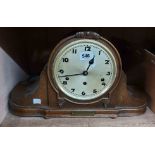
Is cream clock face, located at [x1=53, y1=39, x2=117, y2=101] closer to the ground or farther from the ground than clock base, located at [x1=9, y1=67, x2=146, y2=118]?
farther from the ground

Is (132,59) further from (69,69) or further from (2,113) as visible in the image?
(2,113)

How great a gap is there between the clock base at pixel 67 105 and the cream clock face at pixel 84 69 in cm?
4

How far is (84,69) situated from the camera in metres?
0.83

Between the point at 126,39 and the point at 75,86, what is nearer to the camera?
the point at 75,86

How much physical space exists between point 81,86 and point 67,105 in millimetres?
81

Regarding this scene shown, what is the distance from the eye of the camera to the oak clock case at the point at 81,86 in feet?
2.67

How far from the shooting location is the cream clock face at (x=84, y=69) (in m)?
0.81

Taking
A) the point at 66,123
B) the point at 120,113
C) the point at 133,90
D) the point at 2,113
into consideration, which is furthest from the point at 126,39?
the point at 2,113

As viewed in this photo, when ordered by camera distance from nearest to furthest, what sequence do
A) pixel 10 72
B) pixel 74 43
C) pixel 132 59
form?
pixel 74 43 → pixel 10 72 → pixel 132 59

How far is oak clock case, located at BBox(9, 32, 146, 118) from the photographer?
0.81m

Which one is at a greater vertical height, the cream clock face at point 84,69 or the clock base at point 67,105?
the cream clock face at point 84,69

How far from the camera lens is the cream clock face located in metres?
0.81

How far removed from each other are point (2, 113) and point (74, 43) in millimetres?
336

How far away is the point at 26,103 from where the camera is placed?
0.88 m
